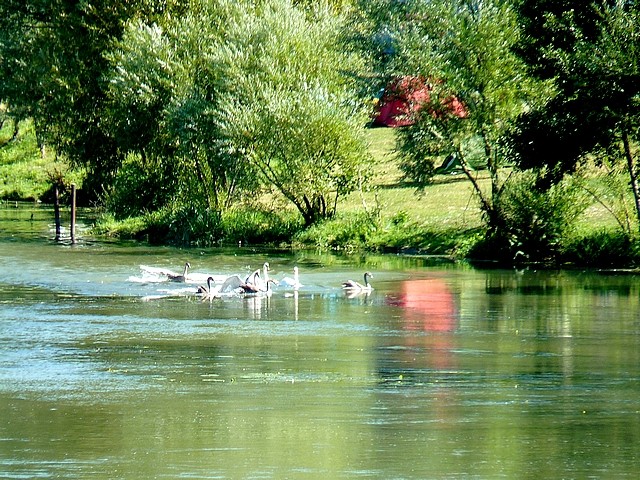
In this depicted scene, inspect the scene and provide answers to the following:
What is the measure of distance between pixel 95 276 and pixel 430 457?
835 inches

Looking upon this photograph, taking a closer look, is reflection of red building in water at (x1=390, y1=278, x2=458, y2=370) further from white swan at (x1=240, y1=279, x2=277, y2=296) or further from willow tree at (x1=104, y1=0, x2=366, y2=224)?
willow tree at (x1=104, y1=0, x2=366, y2=224)

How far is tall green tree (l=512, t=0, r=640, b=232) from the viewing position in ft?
100

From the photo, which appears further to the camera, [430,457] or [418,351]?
[418,351]

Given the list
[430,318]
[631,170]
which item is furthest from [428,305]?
[631,170]

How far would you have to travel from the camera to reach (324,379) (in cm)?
1716

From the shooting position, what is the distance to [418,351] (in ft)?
65.3

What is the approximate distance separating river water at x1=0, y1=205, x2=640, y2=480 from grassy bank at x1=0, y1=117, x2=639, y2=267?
3.11 meters

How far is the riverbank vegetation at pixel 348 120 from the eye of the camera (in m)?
32.7

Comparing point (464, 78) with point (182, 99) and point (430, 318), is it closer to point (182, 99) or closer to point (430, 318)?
point (182, 99)

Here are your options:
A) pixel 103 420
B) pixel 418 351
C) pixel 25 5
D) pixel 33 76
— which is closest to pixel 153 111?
pixel 33 76

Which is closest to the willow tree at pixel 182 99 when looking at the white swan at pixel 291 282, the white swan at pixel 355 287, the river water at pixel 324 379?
the river water at pixel 324 379

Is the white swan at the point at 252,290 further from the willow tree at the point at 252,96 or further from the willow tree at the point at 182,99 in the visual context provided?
the willow tree at the point at 182,99

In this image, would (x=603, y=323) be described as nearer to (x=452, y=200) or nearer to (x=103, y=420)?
(x=103, y=420)

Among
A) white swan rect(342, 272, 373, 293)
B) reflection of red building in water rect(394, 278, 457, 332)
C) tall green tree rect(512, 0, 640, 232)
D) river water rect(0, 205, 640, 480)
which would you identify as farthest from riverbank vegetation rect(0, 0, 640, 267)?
white swan rect(342, 272, 373, 293)
